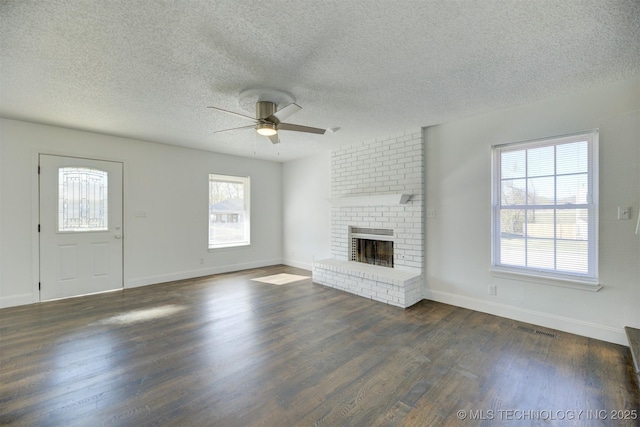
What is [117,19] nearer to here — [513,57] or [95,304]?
[513,57]

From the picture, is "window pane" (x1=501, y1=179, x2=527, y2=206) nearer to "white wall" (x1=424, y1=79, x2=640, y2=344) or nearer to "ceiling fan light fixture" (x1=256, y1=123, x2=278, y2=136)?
"white wall" (x1=424, y1=79, x2=640, y2=344)

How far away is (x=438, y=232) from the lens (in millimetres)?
4051

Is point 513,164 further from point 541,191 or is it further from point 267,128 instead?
point 267,128

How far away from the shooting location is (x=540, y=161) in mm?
3260

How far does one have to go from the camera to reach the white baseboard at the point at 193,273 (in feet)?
15.9

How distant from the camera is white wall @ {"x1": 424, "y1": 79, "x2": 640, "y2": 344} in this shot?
2.70 metres

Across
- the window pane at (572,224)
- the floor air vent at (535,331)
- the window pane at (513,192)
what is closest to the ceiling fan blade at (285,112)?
the window pane at (513,192)

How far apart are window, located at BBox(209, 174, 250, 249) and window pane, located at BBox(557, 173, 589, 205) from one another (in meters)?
5.45

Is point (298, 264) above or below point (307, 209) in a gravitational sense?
below

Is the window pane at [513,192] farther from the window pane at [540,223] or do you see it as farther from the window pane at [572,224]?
the window pane at [572,224]

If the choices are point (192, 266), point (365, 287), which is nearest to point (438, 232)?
point (365, 287)

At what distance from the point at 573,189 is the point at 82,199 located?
6.62 m

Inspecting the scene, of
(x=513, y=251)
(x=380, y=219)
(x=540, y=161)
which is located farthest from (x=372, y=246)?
(x=540, y=161)

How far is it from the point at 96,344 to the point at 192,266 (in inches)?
110
